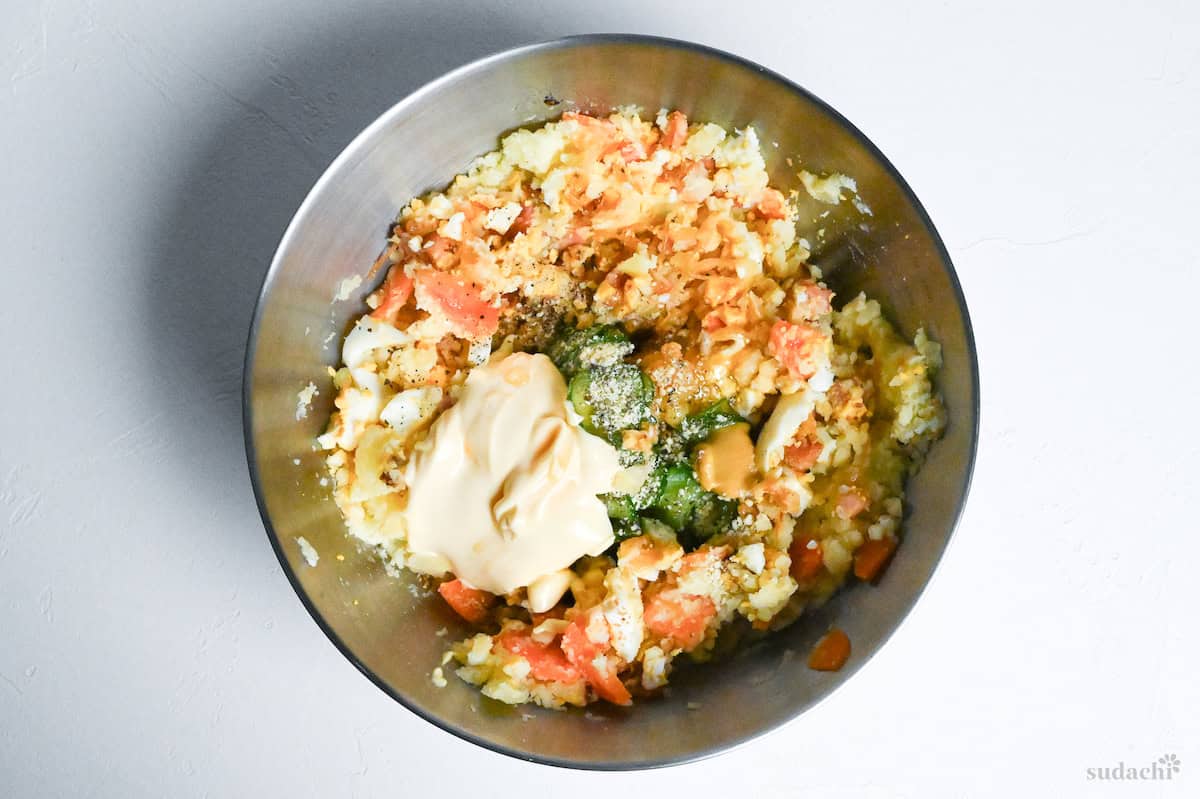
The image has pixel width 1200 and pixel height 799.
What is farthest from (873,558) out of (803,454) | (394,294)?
(394,294)

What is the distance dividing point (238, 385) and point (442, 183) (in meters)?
0.66

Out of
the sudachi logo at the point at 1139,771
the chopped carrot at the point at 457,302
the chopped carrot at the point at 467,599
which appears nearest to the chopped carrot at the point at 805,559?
the chopped carrot at the point at 467,599

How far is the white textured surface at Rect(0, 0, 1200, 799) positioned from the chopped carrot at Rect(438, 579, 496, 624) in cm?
33

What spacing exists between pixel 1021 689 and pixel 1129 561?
399 mm

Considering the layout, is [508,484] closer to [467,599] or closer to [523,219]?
[467,599]

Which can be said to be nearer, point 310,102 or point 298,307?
→ point 298,307

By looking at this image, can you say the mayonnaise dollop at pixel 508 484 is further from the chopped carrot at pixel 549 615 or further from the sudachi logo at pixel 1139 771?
the sudachi logo at pixel 1139 771

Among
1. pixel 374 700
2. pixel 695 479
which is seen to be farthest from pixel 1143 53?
pixel 374 700

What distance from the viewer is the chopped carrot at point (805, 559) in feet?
5.61

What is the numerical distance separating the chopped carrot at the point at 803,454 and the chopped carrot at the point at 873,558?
0.20 metres

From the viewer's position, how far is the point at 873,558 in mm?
1654

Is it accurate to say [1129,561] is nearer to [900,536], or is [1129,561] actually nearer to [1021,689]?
[1021,689]

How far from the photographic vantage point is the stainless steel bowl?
155cm

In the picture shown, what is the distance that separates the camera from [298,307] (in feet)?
5.40
